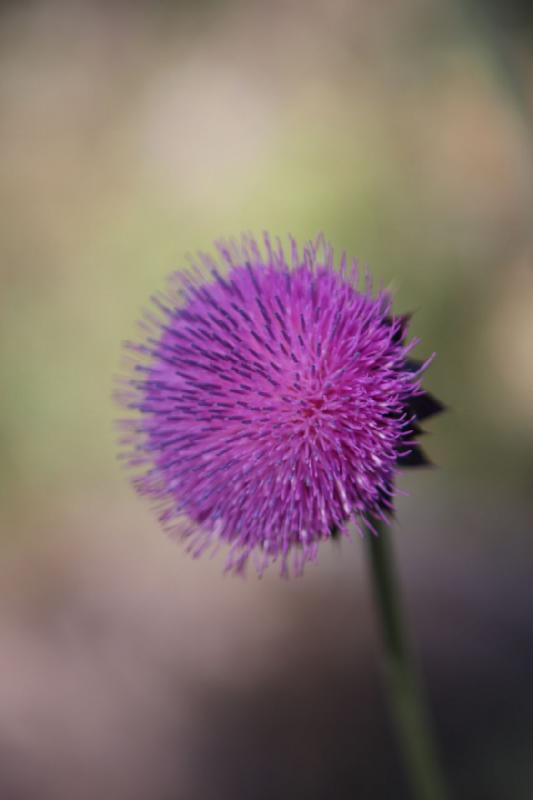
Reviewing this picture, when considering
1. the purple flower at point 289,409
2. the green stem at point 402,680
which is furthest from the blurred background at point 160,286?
the purple flower at point 289,409

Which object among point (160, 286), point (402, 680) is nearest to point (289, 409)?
point (402, 680)

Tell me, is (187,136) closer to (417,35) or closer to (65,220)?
(65,220)

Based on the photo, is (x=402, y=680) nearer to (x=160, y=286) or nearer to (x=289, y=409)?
(x=289, y=409)

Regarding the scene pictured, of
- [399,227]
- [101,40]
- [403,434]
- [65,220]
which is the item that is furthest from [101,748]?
[101,40]

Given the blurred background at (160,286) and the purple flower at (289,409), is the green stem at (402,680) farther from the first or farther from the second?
the blurred background at (160,286)

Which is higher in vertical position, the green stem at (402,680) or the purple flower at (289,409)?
the purple flower at (289,409)
